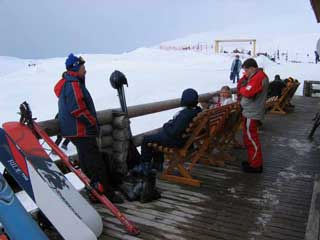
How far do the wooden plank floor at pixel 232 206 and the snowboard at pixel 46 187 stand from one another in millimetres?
362

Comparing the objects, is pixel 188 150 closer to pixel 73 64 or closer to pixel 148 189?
pixel 148 189

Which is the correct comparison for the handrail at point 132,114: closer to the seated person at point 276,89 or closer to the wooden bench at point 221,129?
the wooden bench at point 221,129

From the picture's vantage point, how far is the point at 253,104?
5035 mm

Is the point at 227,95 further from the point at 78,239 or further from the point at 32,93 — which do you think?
the point at 32,93

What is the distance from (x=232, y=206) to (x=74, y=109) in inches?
72.2

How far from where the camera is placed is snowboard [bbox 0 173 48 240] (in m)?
2.69

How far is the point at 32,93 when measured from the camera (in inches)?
1020

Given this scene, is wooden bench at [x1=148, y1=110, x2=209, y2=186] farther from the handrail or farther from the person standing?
the person standing

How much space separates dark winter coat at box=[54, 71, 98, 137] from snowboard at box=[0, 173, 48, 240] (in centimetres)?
119

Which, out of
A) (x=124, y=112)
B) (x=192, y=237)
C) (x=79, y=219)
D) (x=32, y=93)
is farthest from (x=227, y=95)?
(x=32, y=93)

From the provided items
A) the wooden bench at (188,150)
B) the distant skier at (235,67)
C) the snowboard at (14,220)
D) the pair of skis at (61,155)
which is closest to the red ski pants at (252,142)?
the wooden bench at (188,150)

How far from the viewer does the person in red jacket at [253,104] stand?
4.89 meters

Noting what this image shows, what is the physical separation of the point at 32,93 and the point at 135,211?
23609mm

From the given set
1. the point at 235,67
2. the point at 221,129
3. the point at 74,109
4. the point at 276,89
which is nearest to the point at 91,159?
the point at 74,109
